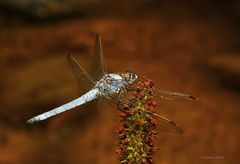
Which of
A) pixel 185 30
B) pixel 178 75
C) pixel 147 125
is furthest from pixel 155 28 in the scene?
pixel 147 125

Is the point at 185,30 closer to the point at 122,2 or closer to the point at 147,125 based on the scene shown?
the point at 122,2

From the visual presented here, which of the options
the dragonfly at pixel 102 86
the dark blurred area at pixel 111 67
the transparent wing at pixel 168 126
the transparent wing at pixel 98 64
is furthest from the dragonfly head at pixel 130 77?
the dark blurred area at pixel 111 67

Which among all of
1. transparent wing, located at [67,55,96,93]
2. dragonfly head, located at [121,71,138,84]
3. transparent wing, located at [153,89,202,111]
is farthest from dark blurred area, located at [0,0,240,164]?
transparent wing, located at [153,89,202,111]

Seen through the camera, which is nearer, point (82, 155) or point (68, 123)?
point (82, 155)

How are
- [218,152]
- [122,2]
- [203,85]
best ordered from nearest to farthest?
[218,152] < [203,85] < [122,2]

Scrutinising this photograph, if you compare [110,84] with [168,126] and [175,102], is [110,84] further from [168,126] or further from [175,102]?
Answer: [168,126]

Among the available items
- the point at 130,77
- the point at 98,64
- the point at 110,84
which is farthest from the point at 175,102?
the point at 98,64

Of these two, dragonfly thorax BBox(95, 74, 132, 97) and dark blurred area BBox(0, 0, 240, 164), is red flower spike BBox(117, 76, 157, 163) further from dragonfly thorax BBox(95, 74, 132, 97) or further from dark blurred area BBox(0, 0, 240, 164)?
dark blurred area BBox(0, 0, 240, 164)

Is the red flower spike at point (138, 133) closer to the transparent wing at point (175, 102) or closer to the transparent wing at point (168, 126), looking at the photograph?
the transparent wing at point (168, 126)
